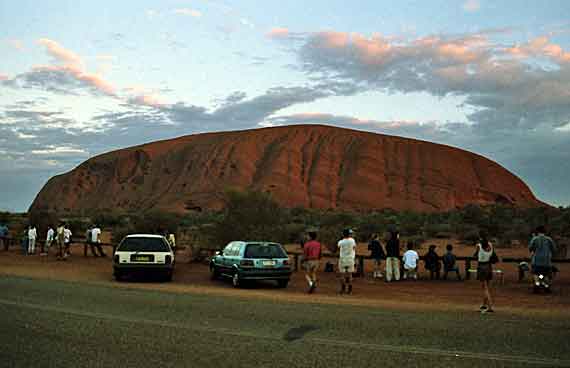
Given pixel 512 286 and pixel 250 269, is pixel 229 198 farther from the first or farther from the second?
pixel 512 286

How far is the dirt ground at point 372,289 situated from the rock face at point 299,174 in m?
54.5

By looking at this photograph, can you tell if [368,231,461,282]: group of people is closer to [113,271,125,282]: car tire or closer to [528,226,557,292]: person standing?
[528,226,557,292]: person standing

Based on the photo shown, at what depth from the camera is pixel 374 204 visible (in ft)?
263

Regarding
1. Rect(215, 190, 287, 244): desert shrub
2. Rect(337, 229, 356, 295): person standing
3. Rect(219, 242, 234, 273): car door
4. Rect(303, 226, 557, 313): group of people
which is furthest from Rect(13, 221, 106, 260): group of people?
Rect(337, 229, 356, 295): person standing

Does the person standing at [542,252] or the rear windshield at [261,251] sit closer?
the person standing at [542,252]

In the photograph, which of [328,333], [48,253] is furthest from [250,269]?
[48,253]

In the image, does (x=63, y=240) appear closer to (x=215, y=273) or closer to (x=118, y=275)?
(x=118, y=275)

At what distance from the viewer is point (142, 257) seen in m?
19.7

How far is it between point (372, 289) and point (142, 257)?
24.9ft

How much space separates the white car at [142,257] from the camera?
19.7m

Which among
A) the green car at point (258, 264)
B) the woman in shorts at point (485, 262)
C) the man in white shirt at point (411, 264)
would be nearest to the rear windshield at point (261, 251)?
the green car at point (258, 264)

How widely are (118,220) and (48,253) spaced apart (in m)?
23.6

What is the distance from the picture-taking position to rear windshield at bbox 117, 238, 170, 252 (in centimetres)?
1994

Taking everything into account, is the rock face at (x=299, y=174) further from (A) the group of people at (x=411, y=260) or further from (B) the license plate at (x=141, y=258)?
(B) the license plate at (x=141, y=258)
